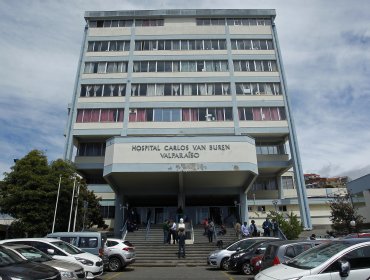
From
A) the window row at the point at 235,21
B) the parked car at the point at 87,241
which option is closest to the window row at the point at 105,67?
the window row at the point at 235,21

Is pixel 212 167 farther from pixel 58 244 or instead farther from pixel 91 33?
pixel 91 33

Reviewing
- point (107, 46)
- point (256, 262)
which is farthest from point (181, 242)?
point (107, 46)

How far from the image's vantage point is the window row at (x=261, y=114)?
→ 117 feet

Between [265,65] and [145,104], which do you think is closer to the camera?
[145,104]

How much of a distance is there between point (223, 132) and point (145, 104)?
9385 mm

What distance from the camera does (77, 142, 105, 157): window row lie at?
36.8 meters

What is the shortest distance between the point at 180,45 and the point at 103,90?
1118 cm

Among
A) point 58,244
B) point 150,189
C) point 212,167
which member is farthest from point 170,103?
point 58,244

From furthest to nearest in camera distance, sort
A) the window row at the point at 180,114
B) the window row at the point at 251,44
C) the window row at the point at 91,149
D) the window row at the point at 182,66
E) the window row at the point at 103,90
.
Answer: the window row at the point at 251,44, the window row at the point at 182,66, the window row at the point at 103,90, the window row at the point at 91,149, the window row at the point at 180,114

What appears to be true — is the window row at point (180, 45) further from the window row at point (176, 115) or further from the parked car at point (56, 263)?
the parked car at point (56, 263)

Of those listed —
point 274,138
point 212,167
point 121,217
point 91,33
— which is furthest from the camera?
point 91,33

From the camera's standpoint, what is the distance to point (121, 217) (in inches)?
1147

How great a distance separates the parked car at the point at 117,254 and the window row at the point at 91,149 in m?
23.1

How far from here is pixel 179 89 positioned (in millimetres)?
37062
